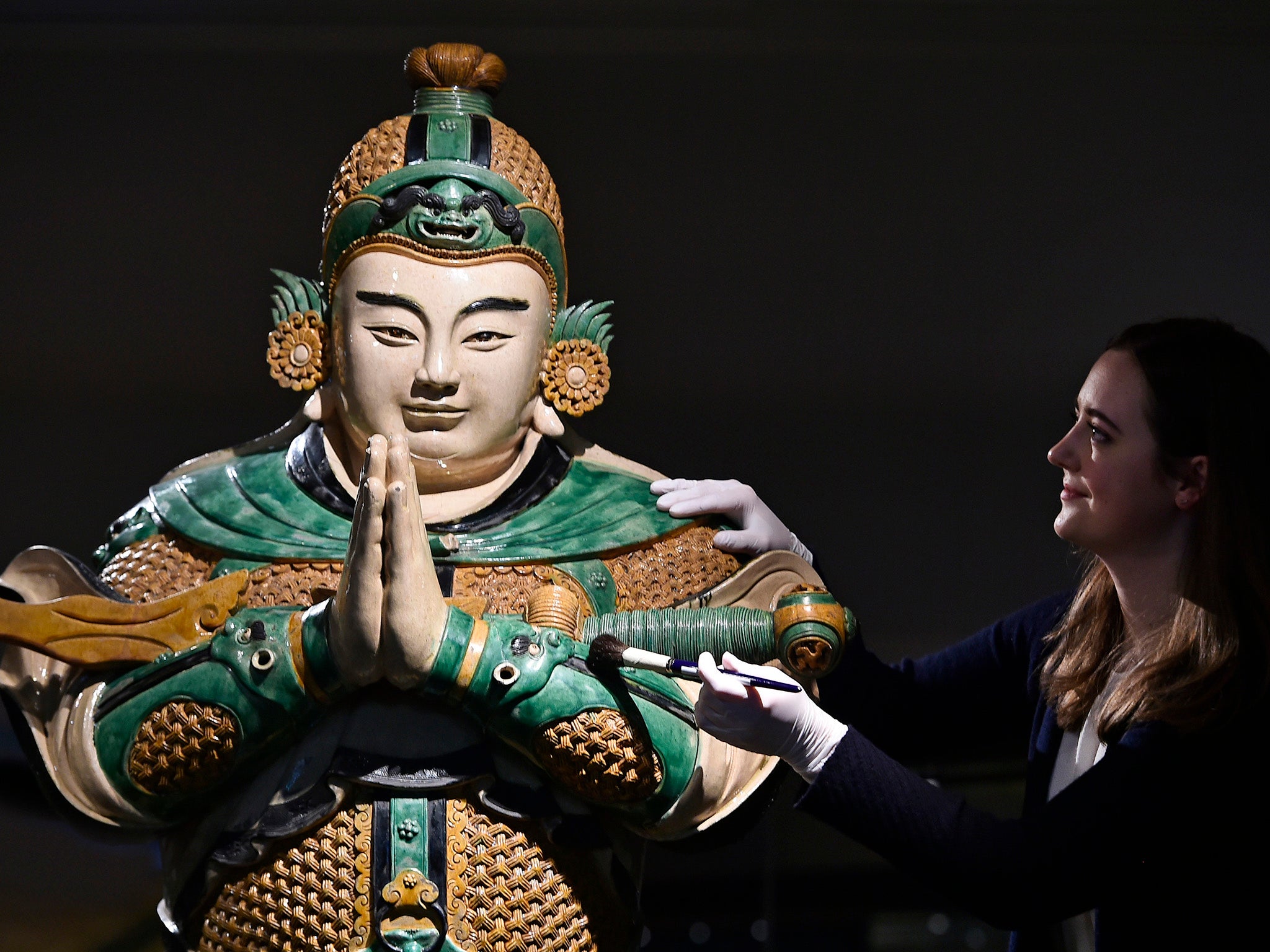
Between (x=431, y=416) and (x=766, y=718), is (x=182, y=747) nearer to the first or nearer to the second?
(x=431, y=416)

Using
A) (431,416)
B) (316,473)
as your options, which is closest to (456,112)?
(431,416)

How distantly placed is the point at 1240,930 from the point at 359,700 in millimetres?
1104

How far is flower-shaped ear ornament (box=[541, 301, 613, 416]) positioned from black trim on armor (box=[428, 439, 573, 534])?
7 cm

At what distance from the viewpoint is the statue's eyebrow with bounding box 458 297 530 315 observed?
7.80 ft

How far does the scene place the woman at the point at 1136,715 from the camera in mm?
2152

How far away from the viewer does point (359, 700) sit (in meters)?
2.26

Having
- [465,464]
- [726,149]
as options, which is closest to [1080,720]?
[465,464]

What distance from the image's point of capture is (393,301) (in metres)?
2.38

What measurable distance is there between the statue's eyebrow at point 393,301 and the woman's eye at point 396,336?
0.09 ft

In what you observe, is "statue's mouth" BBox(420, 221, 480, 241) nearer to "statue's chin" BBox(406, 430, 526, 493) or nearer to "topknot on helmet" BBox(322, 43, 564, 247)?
"topknot on helmet" BBox(322, 43, 564, 247)

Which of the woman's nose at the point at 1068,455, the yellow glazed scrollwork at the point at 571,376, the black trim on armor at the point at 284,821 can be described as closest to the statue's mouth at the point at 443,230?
the yellow glazed scrollwork at the point at 571,376

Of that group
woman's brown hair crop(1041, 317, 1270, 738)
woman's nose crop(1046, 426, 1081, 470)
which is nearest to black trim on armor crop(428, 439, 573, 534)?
woman's nose crop(1046, 426, 1081, 470)

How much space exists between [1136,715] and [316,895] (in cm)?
102

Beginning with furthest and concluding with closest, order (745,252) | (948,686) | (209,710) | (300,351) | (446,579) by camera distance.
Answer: (745,252) → (948,686) → (300,351) → (446,579) → (209,710)
